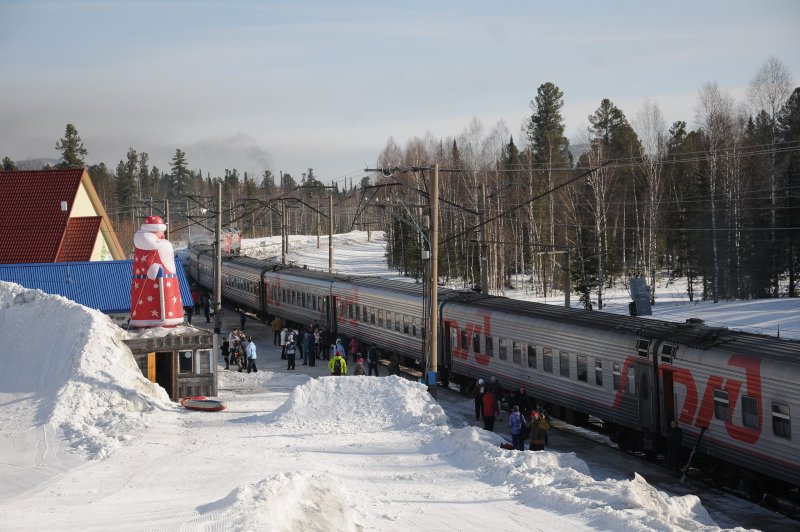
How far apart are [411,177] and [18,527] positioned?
68.8 meters

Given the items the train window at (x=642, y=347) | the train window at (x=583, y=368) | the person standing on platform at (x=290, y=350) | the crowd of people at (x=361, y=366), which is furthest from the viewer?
the person standing on platform at (x=290, y=350)

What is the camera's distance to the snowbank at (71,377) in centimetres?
2103

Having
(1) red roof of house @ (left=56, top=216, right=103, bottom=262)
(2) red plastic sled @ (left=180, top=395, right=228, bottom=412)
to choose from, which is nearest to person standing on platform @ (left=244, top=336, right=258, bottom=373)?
(2) red plastic sled @ (left=180, top=395, right=228, bottom=412)

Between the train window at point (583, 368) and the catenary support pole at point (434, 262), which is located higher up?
the catenary support pole at point (434, 262)

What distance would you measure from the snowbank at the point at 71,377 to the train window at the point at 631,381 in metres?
12.1

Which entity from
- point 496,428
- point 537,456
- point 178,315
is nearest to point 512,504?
point 537,456

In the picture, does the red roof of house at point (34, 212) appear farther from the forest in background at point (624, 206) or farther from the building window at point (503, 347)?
the building window at point (503, 347)

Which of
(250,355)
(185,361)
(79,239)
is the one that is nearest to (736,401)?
(185,361)

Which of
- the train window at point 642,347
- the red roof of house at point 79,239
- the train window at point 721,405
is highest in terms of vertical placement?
the red roof of house at point 79,239

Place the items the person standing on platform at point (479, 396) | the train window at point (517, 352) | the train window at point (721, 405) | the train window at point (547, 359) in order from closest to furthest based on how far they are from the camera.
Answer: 1. the train window at point (721, 405)
2. the train window at point (547, 359)
3. the person standing on platform at point (479, 396)
4. the train window at point (517, 352)

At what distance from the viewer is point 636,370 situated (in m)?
20.5

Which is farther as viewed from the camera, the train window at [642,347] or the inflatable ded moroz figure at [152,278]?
the inflatable ded moroz figure at [152,278]

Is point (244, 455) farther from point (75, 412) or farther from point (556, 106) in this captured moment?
point (556, 106)

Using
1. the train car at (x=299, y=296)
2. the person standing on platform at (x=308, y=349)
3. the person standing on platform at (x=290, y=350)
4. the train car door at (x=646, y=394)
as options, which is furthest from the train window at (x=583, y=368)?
the train car at (x=299, y=296)
